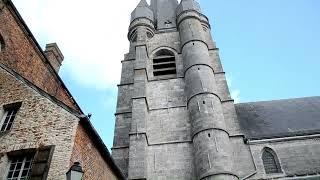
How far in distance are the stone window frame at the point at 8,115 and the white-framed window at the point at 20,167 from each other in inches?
34.6

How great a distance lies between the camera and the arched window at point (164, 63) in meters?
18.0

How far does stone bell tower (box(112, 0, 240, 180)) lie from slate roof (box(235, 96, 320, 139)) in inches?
45.8

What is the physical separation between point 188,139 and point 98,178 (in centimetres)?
691

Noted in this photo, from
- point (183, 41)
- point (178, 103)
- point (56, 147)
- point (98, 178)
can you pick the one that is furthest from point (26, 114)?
point (183, 41)

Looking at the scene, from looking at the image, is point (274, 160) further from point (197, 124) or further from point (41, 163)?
point (41, 163)

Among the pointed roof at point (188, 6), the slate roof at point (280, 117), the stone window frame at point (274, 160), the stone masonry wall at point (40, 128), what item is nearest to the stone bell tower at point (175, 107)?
the pointed roof at point (188, 6)

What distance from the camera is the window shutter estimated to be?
20.8 feet

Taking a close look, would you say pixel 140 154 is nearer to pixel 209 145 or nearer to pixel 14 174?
pixel 209 145

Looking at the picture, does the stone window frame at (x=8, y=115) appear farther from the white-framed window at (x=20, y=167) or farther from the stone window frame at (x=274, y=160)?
the stone window frame at (x=274, y=160)

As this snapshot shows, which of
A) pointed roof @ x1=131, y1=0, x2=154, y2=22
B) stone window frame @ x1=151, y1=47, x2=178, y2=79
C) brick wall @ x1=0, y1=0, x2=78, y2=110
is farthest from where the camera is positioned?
pointed roof @ x1=131, y1=0, x2=154, y2=22

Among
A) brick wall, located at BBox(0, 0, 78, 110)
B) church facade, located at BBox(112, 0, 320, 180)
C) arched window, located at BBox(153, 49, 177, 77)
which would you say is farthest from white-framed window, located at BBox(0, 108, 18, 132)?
arched window, located at BBox(153, 49, 177, 77)

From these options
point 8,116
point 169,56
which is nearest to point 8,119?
point 8,116

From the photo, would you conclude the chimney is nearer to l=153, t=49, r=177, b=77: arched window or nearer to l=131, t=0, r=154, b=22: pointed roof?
l=153, t=49, r=177, b=77: arched window

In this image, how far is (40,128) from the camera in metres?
7.12
